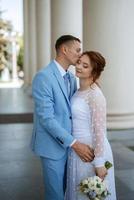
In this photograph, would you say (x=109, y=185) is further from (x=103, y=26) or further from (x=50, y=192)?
(x=103, y=26)

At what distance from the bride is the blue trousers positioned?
0.09m

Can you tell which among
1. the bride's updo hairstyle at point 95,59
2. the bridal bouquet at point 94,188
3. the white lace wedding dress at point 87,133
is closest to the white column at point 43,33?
the white lace wedding dress at point 87,133

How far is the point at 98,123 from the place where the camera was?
13.3 ft

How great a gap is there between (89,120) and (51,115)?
347mm

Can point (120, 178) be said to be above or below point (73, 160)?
below

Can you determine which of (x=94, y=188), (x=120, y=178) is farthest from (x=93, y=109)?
(x=120, y=178)

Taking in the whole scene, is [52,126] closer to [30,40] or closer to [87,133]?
[87,133]

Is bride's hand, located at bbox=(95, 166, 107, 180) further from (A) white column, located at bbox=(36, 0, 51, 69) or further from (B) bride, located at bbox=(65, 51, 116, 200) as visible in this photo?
(A) white column, located at bbox=(36, 0, 51, 69)

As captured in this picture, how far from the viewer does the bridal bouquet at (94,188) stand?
391 centimetres

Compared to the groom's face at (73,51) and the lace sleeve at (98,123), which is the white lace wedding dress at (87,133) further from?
the groom's face at (73,51)

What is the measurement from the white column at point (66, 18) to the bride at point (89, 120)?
847cm

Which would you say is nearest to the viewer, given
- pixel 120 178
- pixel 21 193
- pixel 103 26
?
pixel 21 193

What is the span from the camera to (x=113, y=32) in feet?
41.0

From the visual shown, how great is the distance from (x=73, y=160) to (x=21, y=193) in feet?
8.38
